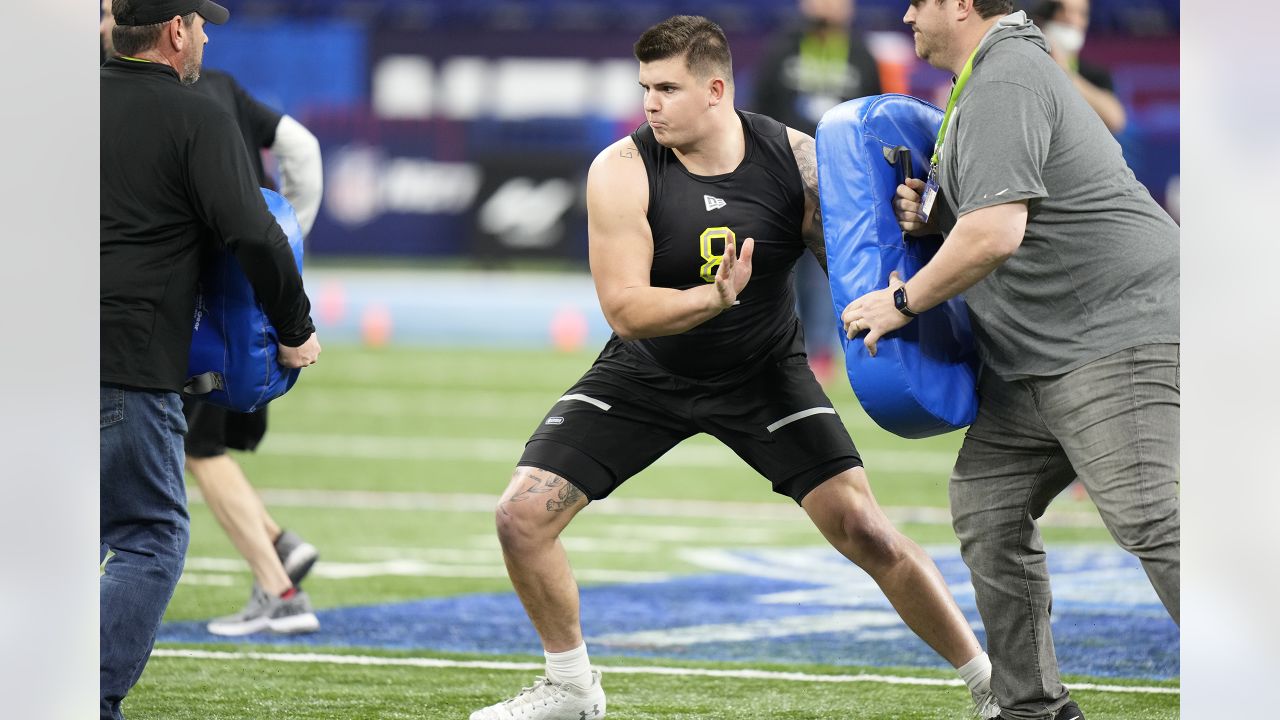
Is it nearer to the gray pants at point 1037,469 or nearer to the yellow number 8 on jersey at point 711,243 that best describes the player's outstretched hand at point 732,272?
the yellow number 8 on jersey at point 711,243

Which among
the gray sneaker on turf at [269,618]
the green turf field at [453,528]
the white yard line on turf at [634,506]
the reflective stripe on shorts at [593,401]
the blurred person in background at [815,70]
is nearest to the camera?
the reflective stripe on shorts at [593,401]

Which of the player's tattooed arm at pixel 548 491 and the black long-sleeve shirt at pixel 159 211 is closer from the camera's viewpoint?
the black long-sleeve shirt at pixel 159 211

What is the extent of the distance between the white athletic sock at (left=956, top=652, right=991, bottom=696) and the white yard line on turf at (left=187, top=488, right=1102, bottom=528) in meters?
4.01

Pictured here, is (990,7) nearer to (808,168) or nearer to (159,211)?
(808,168)

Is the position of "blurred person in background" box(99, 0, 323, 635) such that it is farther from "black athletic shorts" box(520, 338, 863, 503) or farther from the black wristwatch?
the black wristwatch

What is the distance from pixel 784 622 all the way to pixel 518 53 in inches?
708

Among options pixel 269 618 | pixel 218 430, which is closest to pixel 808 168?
pixel 218 430

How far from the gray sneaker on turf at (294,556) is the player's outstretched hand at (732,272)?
2.81m

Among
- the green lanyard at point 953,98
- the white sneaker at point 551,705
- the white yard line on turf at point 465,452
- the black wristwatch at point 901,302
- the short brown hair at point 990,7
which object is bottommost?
the white yard line on turf at point 465,452

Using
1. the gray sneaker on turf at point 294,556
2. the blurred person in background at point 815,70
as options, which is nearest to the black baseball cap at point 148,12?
the gray sneaker on turf at point 294,556

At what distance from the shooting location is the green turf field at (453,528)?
5012 mm
